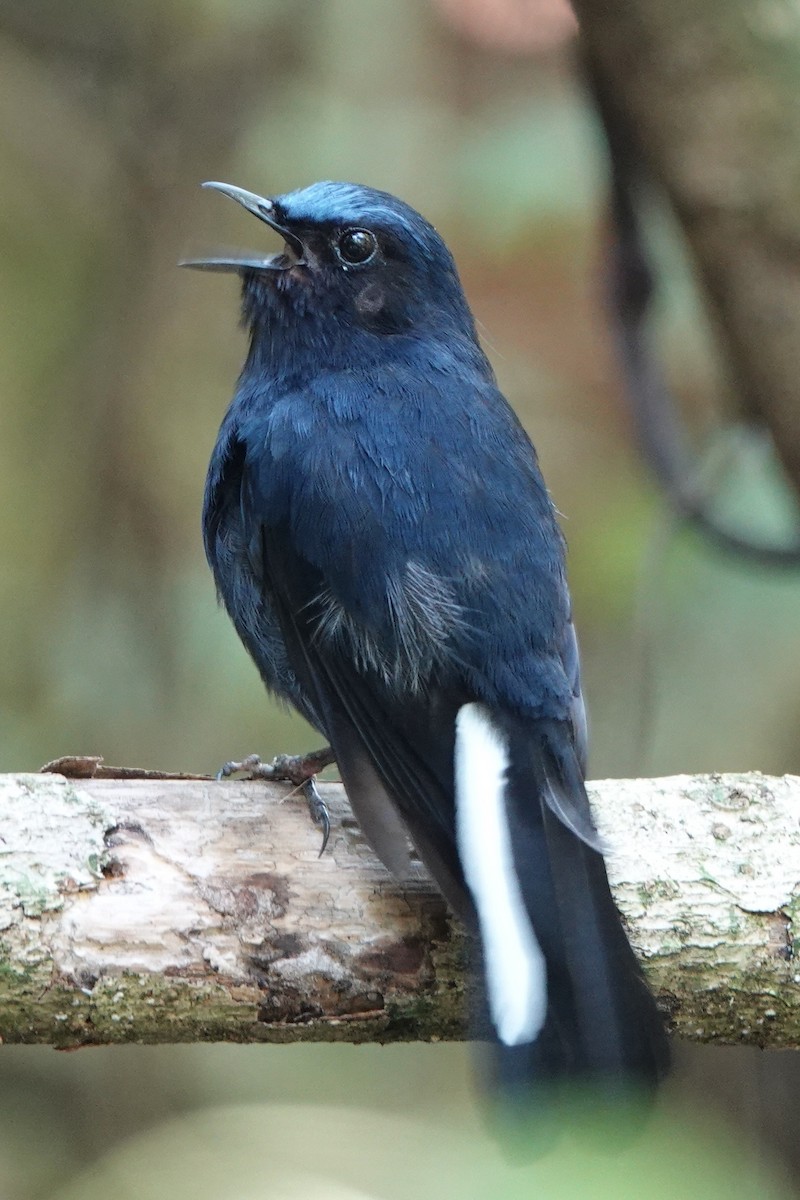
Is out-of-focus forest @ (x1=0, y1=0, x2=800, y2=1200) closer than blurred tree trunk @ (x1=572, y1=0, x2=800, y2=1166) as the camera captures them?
No

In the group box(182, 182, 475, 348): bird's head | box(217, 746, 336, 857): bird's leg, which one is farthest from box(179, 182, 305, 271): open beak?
box(217, 746, 336, 857): bird's leg

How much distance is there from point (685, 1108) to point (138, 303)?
11.0 ft

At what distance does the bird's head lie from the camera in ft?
9.70

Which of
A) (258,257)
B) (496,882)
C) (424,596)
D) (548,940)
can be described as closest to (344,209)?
(258,257)

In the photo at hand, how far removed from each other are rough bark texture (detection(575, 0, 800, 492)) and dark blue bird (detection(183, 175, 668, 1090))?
93 cm

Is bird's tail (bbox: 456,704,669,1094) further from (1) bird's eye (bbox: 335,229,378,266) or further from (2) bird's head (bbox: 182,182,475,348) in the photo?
(1) bird's eye (bbox: 335,229,378,266)

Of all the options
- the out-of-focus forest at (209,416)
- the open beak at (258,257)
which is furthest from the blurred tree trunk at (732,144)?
the open beak at (258,257)

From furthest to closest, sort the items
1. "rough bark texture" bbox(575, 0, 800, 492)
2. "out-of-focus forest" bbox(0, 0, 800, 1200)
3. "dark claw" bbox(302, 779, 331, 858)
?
"out-of-focus forest" bbox(0, 0, 800, 1200), "rough bark texture" bbox(575, 0, 800, 492), "dark claw" bbox(302, 779, 331, 858)

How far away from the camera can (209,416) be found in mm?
5477

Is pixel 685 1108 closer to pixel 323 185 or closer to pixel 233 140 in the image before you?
pixel 323 185

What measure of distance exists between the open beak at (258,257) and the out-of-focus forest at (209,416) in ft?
5.73

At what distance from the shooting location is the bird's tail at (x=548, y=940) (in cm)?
202

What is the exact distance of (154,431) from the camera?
5289mm

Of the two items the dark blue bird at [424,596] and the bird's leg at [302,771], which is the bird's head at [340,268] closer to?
the dark blue bird at [424,596]
